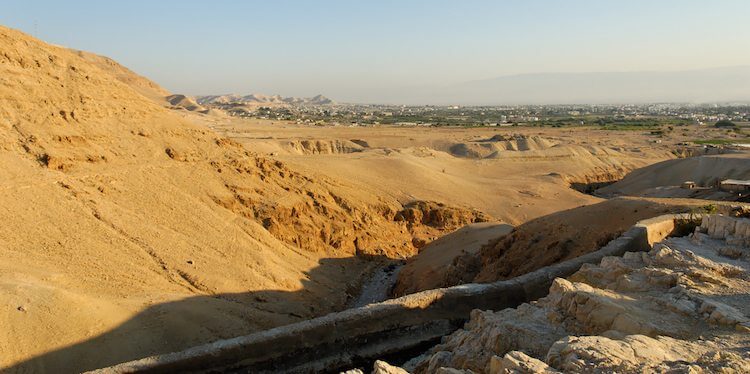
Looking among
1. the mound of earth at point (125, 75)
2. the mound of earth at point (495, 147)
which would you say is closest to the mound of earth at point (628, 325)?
the mound of earth at point (495, 147)

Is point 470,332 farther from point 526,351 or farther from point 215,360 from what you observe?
point 215,360

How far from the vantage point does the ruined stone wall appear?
649cm

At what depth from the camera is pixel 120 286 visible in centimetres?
966

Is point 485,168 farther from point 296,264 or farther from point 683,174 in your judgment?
point 296,264

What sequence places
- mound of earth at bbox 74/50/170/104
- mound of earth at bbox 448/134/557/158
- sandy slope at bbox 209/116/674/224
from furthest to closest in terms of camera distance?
mound of earth at bbox 74/50/170/104 < mound of earth at bbox 448/134/557/158 < sandy slope at bbox 209/116/674/224

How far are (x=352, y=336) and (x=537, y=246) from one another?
6.59m

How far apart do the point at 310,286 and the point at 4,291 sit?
6635mm

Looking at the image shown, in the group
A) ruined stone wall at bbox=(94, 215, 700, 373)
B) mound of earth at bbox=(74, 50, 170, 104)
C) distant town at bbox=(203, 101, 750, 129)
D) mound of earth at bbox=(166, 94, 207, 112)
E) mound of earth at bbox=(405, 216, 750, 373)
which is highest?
mound of earth at bbox=(74, 50, 170, 104)

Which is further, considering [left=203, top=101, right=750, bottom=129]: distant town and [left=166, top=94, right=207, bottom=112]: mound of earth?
[left=203, top=101, right=750, bottom=129]: distant town

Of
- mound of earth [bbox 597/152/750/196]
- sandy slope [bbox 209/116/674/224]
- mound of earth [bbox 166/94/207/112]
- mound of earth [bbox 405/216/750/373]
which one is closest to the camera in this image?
mound of earth [bbox 405/216/750/373]

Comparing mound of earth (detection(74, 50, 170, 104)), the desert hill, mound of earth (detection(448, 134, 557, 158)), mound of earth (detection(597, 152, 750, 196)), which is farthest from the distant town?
the desert hill

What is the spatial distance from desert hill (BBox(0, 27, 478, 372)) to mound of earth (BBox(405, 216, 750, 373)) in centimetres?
525

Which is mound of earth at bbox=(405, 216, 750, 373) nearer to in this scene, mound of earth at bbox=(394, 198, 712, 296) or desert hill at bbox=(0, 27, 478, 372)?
mound of earth at bbox=(394, 198, 712, 296)

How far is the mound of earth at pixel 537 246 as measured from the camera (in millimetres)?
11500
